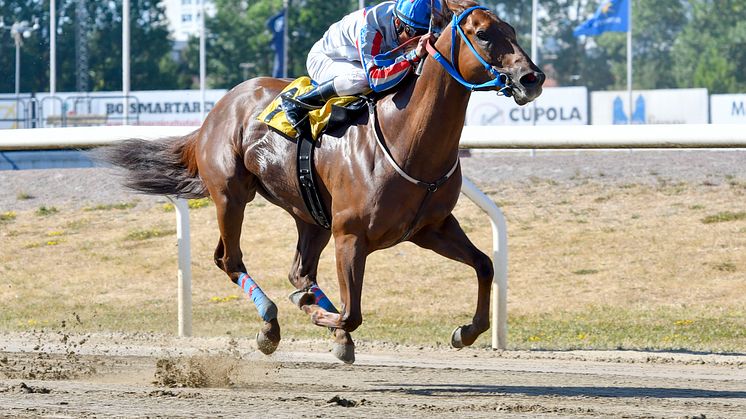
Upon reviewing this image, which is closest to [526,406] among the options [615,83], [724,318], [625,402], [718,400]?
[625,402]

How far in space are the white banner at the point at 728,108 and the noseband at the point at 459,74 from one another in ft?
95.7

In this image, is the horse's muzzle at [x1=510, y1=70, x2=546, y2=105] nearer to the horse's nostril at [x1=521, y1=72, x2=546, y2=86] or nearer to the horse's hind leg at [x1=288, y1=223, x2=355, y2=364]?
the horse's nostril at [x1=521, y1=72, x2=546, y2=86]

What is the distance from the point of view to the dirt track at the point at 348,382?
473 centimetres

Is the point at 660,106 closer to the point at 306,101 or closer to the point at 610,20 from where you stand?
the point at 610,20

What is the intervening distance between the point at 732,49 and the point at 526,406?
2285 inches

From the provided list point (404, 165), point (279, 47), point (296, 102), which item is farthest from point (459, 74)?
point (279, 47)

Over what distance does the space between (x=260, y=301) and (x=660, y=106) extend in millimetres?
33175

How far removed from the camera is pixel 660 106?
124ft

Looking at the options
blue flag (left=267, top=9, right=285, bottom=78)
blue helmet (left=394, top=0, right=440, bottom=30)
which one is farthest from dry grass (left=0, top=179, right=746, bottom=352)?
blue flag (left=267, top=9, right=285, bottom=78)

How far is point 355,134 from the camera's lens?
559 centimetres

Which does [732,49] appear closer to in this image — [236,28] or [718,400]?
[236,28]

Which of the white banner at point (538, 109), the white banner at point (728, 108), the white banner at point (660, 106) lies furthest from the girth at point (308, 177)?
the white banner at point (660, 106)

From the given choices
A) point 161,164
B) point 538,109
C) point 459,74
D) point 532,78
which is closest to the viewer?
point 532,78

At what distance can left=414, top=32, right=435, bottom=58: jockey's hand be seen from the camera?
17.7ft
